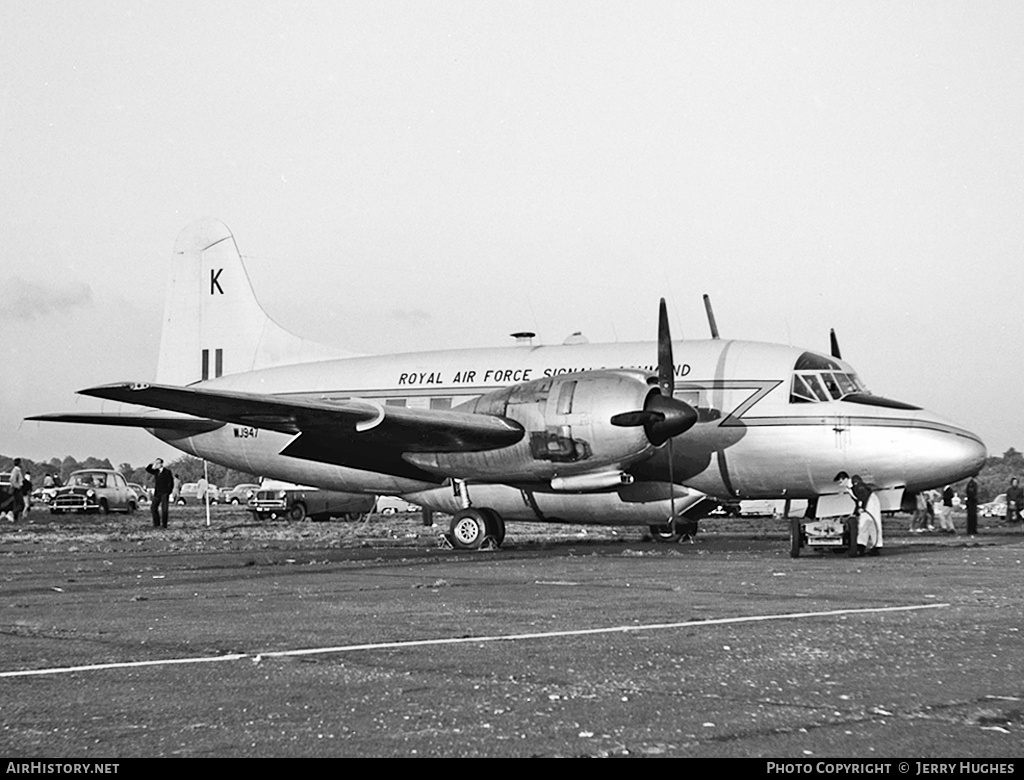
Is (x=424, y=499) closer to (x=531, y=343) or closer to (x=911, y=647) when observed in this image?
(x=531, y=343)

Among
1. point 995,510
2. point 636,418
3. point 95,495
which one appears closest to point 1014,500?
point 995,510

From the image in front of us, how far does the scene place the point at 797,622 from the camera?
955 centimetres

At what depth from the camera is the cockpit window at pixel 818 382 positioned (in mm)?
20953

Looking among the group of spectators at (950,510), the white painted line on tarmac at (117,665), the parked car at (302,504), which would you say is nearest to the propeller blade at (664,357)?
the group of spectators at (950,510)

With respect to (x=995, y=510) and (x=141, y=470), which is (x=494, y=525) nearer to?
(x=995, y=510)

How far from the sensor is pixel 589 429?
19.3 m

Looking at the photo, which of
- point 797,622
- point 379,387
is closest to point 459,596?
point 797,622

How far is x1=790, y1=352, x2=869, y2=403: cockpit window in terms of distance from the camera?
2095 cm

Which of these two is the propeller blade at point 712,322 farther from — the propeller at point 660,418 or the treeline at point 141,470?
the treeline at point 141,470

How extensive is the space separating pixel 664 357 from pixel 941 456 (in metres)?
4.79

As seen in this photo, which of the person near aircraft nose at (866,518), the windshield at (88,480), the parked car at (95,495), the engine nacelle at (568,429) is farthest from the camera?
the windshield at (88,480)

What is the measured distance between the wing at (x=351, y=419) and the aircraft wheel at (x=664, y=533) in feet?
17.3
